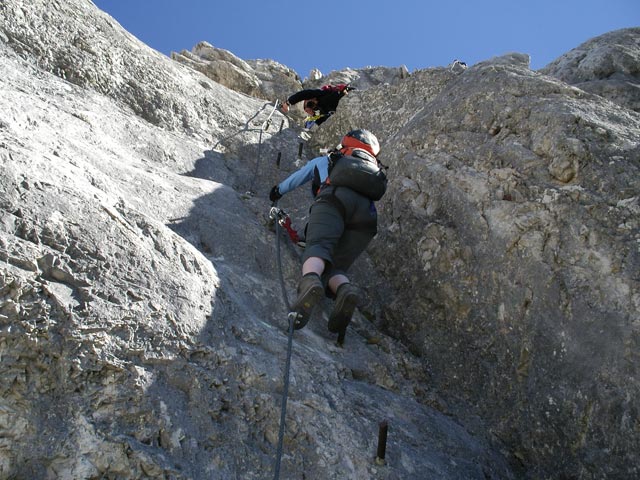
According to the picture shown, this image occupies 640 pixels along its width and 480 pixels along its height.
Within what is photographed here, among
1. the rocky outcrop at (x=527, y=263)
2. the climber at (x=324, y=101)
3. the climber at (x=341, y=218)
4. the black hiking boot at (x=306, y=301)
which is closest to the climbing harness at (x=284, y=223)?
the climber at (x=341, y=218)

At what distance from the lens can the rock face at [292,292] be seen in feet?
12.7

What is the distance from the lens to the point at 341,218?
623 cm

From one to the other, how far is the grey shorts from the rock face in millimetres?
536

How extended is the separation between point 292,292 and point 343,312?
0.87 meters

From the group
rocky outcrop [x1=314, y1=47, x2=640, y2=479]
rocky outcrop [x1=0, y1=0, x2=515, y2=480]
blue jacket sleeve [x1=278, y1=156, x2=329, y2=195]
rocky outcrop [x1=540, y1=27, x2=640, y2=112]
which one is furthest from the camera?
rocky outcrop [x1=540, y1=27, x2=640, y2=112]

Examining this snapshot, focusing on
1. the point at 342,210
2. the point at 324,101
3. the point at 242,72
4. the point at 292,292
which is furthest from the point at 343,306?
the point at 242,72

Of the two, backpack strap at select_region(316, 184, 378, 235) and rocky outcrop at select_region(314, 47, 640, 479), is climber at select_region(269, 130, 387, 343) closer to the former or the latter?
backpack strap at select_region(316, 184, 378, 235)

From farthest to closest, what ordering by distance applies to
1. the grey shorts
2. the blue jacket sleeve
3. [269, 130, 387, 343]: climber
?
the blue jacket sleeve
the grey shorts
[269, 130, 387, 343]: climber

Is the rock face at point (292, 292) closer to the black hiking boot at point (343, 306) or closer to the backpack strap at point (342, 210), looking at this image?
the black hiking boot at point (343, 306)

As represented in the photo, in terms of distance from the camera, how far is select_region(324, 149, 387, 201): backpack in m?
6.36

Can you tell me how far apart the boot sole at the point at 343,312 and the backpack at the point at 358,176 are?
4.52 ft

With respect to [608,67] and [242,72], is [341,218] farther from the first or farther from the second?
[242,72]

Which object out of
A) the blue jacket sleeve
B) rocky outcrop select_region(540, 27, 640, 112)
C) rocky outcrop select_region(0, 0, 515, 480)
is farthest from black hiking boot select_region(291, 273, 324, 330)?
rocky outcrop select_region(540, 27, 640, 112)

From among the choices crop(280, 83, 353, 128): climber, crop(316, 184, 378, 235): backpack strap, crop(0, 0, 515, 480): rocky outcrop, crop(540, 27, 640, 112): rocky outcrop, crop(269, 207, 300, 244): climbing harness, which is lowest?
crop(0, 0, 515, 480): rocky outcrop
